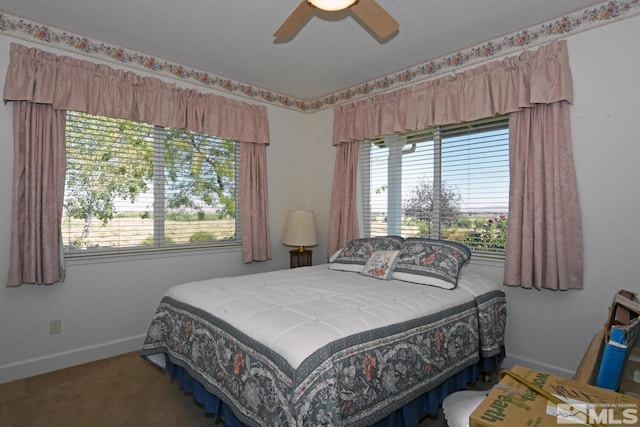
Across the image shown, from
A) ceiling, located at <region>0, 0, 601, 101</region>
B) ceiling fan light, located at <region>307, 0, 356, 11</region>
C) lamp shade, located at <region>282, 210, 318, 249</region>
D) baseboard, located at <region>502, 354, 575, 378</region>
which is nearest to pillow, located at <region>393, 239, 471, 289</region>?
baseboard, located at <region>502, 354, 575, 378</region>

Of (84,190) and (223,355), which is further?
(84,190)

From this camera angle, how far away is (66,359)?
9.21ft

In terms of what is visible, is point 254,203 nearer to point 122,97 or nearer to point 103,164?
point 103,164

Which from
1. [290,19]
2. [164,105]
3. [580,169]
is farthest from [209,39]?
[580,169]

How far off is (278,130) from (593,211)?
10.3ft

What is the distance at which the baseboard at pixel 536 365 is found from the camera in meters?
2.56

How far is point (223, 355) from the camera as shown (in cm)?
180

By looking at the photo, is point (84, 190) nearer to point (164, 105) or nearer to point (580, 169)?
point (164, 105)

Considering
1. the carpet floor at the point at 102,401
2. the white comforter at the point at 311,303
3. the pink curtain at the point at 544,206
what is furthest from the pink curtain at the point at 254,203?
the pink curtain at the point at 544,206

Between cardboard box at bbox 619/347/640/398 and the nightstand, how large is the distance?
293cm

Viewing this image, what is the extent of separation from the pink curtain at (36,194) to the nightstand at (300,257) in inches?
85.0

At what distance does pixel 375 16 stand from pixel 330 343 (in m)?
1.71

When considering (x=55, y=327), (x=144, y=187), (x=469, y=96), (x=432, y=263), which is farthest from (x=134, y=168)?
(x=469, y=96)

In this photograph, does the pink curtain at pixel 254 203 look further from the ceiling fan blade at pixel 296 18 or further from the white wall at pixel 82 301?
the ceiling fan blade at pixel 296 18
